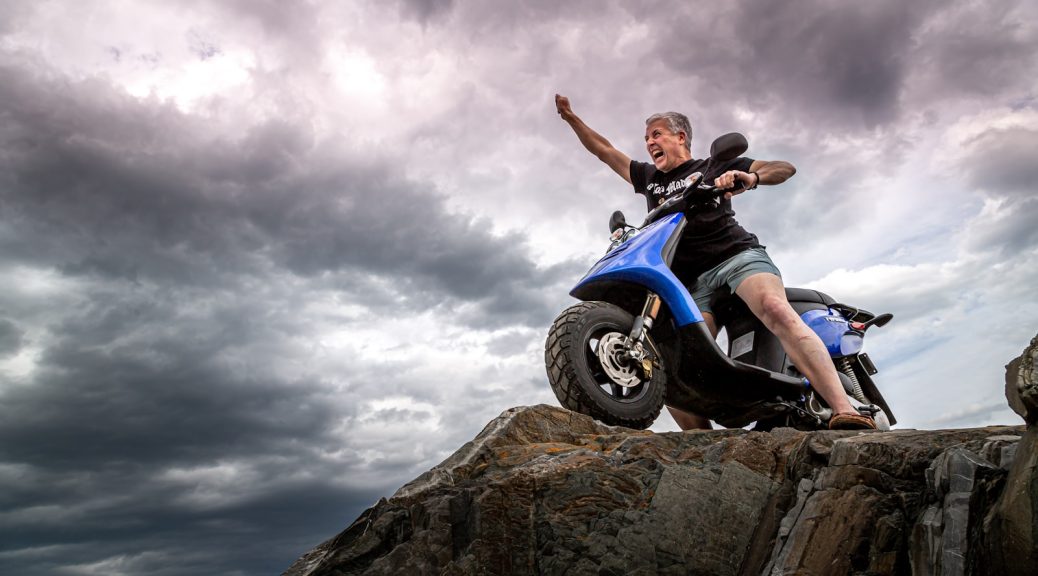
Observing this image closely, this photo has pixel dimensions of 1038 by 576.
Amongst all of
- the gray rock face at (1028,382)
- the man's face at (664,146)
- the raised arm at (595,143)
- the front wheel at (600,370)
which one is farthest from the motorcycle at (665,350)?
the gray rock face at (1028,382)

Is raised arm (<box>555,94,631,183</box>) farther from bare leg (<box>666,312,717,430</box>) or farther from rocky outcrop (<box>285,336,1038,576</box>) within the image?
rocky outcrop (<box>285,336,1038,576</box>)

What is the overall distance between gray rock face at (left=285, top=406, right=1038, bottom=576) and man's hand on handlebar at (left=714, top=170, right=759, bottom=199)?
1664mm

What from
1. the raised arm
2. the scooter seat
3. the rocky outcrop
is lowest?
the rocky outcrop

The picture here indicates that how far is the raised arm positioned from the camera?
17.9 ft

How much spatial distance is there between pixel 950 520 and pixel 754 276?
7.43ft

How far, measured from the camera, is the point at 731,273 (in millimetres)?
4461

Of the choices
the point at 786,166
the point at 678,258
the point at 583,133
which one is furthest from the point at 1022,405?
→ the point at 583,133

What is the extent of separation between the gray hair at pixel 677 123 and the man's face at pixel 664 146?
1.0 inches

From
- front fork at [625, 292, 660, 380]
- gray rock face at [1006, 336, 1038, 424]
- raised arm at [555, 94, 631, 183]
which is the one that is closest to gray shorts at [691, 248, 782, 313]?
front fork at [625, 292, 660, 380]

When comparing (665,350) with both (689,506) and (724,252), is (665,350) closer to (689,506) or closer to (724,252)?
(724,252)

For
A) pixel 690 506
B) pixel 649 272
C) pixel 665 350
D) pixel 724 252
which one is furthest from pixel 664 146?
pixel 690 506

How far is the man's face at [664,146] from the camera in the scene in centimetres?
503

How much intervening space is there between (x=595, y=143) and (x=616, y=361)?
2.26 m

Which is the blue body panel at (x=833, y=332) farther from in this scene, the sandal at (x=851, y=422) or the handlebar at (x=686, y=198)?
the sandal at (x=851, y=422)
